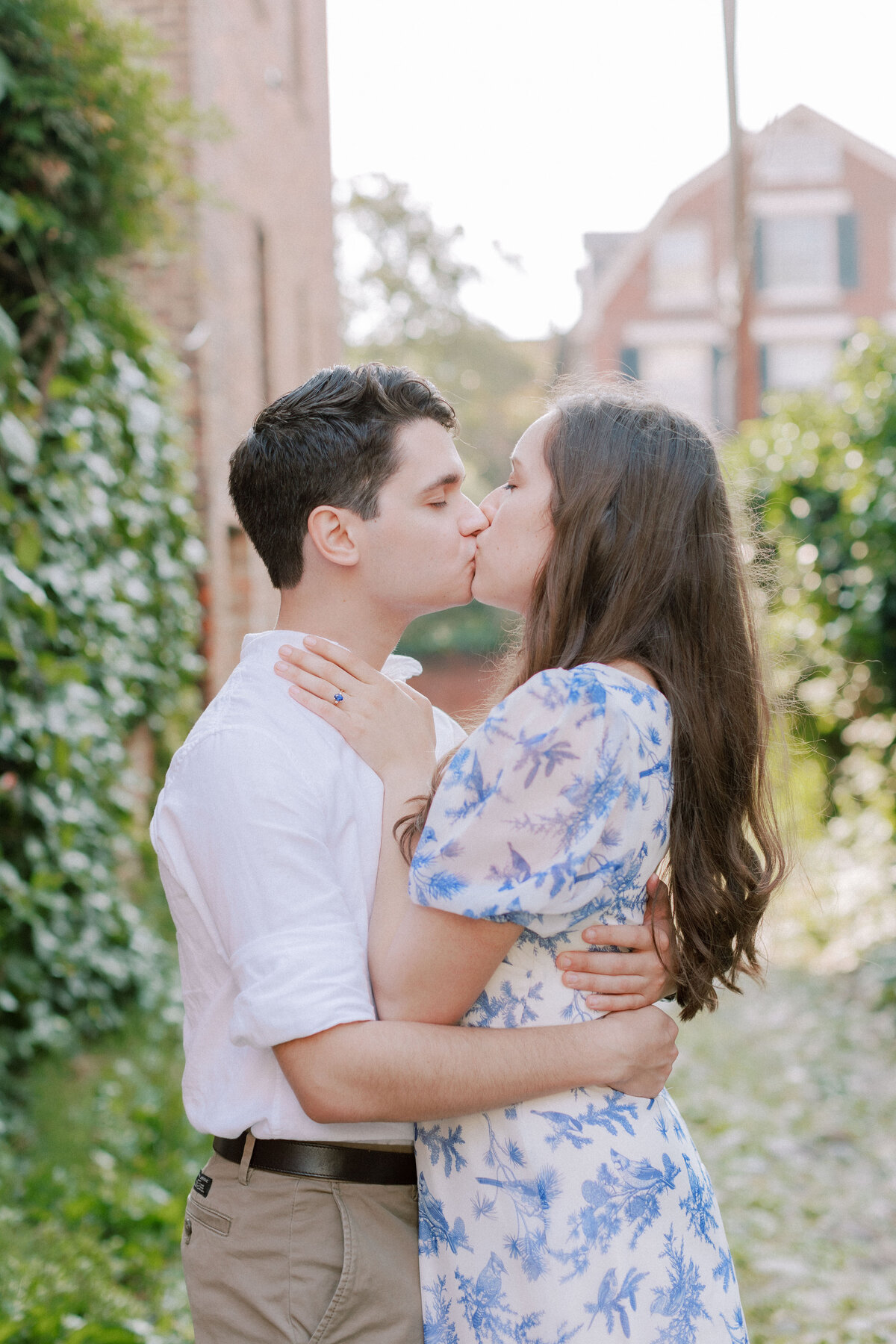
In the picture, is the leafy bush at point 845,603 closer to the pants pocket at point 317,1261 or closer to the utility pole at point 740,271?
the utility pole at point 740,271

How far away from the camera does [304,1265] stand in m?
1.55

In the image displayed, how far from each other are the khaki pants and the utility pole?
7360mm

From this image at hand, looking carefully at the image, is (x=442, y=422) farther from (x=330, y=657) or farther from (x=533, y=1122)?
(x=533, y=1122)

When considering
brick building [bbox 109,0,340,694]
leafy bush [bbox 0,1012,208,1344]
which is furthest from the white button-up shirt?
brick building [bbox 109,0,340,694]

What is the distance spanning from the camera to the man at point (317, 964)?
1432 millimetres

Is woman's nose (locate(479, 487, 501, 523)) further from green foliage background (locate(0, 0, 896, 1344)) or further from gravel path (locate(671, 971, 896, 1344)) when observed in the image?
gravel path (locate(671, 971, 896, 1344))

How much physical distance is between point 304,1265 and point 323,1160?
131 mm

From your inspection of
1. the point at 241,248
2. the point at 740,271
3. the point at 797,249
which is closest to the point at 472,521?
the point at 241,248

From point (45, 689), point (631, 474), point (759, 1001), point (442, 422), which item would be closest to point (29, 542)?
point (45, 689)

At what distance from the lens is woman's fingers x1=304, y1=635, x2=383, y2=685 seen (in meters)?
1.74

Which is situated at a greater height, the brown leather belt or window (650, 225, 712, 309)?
window (650, 225, 712, 309)

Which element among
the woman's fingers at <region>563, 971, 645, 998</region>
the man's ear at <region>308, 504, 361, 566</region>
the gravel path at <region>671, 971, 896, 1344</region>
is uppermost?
the man's ear at <region>308, 504, 361, 566</region>

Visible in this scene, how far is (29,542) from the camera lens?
3.55 m

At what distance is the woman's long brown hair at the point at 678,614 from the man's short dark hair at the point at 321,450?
0.85 feet
